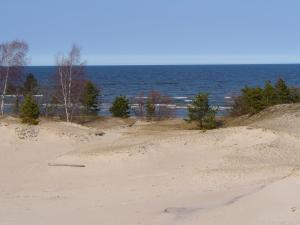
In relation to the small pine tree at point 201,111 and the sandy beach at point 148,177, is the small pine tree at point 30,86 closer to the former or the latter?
the small pine tree at point 201,111

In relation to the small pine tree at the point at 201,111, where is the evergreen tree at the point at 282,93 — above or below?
above

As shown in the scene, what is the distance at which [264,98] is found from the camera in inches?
1357

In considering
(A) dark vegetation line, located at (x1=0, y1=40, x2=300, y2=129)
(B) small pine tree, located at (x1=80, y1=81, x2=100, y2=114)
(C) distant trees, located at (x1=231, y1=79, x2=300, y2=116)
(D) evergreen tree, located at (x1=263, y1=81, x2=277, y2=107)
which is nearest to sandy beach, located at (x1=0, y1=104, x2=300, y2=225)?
(A) dark vegetation line, located at (x1=0, y1=40, x2=300, y2=129)

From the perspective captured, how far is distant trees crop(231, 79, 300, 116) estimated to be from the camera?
34.0m

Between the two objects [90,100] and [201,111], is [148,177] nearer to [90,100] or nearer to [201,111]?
[201,111]

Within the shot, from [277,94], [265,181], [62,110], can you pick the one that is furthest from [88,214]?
[62,110]

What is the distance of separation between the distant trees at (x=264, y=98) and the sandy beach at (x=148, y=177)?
956cm

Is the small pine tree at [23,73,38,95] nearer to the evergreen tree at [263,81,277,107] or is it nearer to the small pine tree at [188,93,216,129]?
the small pine tree at [188,93,216,129]

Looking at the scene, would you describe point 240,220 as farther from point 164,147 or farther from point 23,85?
point 23,85

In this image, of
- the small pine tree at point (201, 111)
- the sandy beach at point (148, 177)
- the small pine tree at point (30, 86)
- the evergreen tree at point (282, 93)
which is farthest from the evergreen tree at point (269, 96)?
the small pine tree at point (30, 86)

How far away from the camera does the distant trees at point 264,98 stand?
33969 mm

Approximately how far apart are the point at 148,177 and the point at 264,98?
64.9 feet

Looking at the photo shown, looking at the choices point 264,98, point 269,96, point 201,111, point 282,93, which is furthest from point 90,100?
point 282,93

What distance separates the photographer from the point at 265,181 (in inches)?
554
